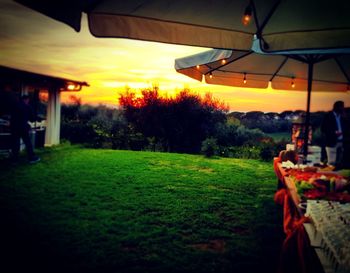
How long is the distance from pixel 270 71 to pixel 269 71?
2 centimetres

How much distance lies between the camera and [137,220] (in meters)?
4.68

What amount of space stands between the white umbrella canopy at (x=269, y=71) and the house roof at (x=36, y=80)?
7.57 meters

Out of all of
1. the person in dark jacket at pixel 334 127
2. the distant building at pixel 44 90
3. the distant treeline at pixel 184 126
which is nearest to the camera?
the person in dark jacket at pixel 334 127

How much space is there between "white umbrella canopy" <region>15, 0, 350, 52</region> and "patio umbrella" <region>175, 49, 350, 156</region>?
2.38 meters

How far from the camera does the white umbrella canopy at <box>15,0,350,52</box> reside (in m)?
2.84

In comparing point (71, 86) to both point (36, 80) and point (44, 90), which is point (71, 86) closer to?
point (44, 90)

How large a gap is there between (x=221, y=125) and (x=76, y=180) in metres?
7.35

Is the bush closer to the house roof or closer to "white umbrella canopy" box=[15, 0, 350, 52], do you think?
the house roof

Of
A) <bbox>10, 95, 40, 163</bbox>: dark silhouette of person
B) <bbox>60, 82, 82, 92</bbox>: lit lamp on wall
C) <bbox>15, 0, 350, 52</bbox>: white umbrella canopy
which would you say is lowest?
<bbox>10, 95, 40, 163</bbox>: dark silhouette of person

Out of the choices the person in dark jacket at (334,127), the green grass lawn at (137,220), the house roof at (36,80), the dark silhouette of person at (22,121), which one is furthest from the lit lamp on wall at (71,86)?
the person in dark jacket at (334,127)

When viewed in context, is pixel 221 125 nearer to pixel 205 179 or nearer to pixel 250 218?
pixel 205 179

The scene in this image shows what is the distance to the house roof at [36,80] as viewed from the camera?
11598mm

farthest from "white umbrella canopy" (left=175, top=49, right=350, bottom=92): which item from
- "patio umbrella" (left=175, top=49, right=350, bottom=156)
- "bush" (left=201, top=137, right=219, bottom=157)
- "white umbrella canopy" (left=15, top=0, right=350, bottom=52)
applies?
"bush" (left=201, top=137, right=219, bottom=157)

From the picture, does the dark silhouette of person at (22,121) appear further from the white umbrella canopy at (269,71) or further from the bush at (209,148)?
the bush at (209,148)
